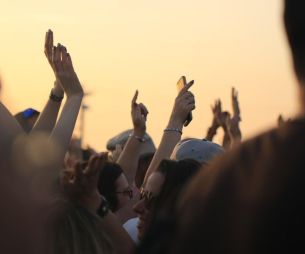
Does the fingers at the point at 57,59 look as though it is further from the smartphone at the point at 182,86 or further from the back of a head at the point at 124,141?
the back of a head at the point at 124,141

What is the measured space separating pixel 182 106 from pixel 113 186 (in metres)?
1.30

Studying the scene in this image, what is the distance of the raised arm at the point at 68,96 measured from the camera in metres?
3.73

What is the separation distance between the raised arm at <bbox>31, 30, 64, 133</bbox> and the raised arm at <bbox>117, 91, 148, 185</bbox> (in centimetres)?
86

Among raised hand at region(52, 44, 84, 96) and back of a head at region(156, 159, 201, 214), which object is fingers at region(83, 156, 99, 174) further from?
raised hand at region(52, 44, 84, 96)

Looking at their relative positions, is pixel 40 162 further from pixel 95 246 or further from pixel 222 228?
pixel 222 228

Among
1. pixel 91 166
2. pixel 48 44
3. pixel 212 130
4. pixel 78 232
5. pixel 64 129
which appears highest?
pixel 212 130

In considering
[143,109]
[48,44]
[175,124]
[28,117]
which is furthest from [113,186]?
[28,117]

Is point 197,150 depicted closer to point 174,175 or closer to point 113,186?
point 113,186

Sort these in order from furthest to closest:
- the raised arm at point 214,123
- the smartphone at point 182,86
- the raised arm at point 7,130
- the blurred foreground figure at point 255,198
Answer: the raised arm at point 214,123
the smartphone at point 182,86
the raised arm at point 7,130
the blurred foreground figure at point 255,198

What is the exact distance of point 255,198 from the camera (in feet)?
5.02

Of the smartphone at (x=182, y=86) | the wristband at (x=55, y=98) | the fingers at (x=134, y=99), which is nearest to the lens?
the wristband at (x=55, y=98)

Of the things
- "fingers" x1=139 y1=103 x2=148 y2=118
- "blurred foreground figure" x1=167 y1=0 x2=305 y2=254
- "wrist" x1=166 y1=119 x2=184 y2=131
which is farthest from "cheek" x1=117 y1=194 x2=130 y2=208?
"blurred foreground figure" x1=167 y1=0 x2=305 y2=254

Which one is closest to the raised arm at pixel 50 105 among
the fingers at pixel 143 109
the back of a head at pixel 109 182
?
the back of a head at pixel 109 182

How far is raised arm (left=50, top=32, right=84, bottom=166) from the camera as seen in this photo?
12.2 ft
